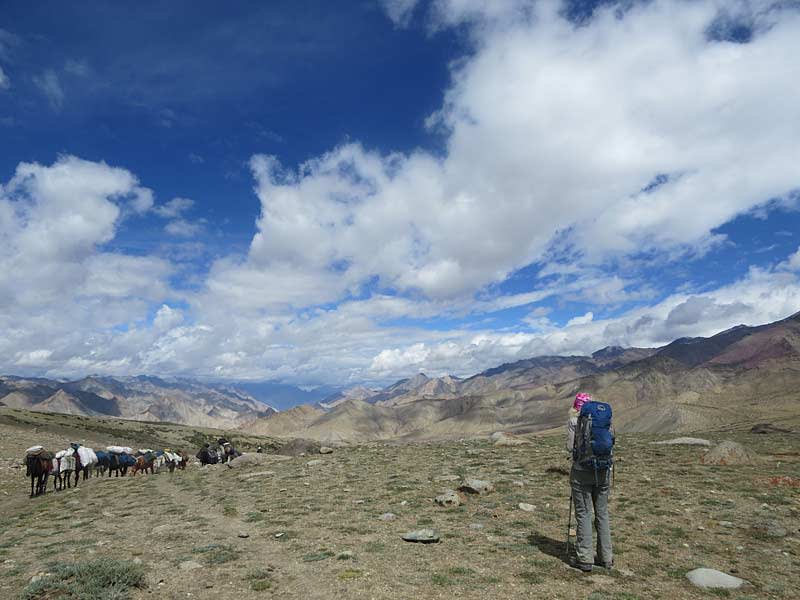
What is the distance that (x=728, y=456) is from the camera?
82.0 ft

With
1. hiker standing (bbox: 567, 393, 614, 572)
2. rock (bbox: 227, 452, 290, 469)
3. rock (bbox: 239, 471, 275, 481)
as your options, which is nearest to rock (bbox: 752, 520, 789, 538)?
hiker standing (bbox: 567, 393, 614, 572)

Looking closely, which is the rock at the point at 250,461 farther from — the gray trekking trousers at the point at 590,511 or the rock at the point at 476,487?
the gray trekking trousers at the point at 590,511

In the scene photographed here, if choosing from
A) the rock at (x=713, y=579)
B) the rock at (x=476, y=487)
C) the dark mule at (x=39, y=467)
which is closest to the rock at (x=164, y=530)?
the rock at (x=476, y=487)

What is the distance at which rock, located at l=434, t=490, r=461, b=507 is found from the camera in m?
17.9

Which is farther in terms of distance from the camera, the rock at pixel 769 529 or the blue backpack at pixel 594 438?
the rock at pixel 769 529

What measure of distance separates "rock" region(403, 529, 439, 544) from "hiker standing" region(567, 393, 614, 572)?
13.2 feet

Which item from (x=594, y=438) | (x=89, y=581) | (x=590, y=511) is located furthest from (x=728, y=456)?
(x=89, y=581)

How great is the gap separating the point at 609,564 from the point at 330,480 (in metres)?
17.1

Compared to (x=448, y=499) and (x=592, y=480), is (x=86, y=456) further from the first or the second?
(x=592, y=480)

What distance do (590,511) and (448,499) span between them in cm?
749

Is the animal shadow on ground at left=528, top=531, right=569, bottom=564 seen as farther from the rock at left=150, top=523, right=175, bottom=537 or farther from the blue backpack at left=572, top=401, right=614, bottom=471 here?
the rock at left=150, top=523, right=175, bottom=537

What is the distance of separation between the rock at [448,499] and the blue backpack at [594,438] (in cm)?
731

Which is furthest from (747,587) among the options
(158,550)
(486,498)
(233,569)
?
(158,550)

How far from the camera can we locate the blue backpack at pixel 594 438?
451 inches
